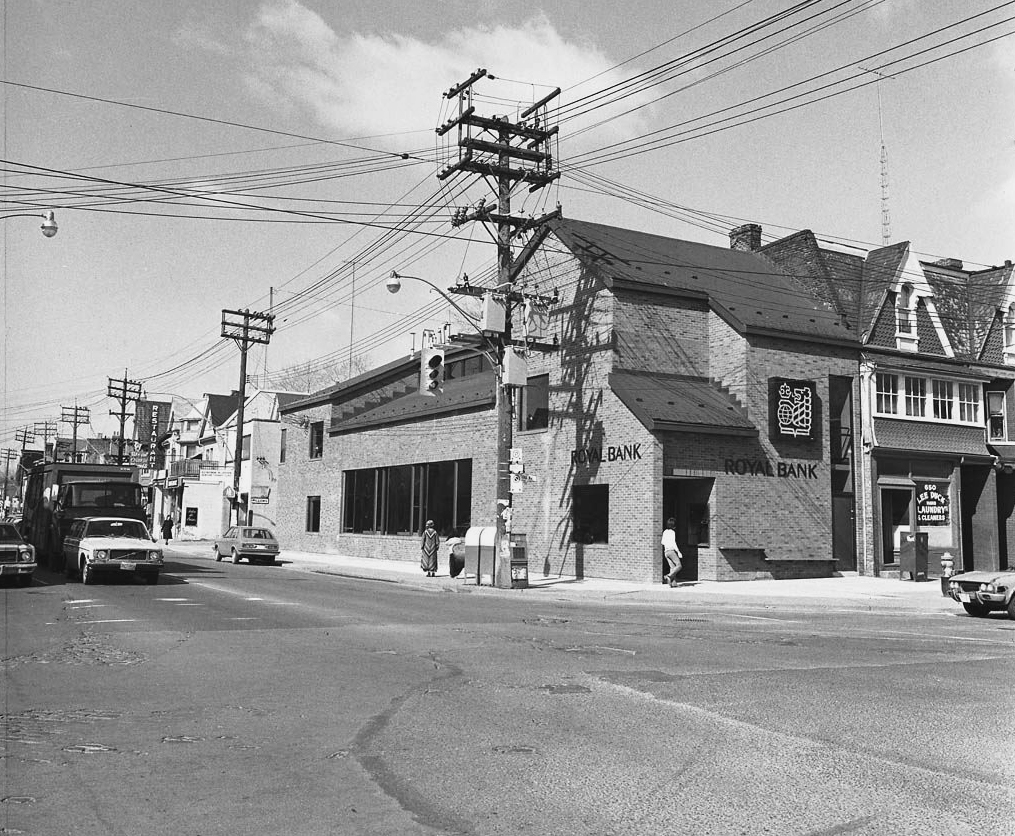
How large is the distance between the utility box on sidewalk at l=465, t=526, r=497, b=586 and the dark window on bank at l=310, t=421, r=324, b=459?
811 inches

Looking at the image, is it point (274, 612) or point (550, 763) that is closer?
point (550, 763)

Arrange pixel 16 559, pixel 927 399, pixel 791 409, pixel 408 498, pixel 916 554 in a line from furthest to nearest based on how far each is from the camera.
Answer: pixel 408 498 < pixel 927 399 < pixel 791 409 < pixel 916 554 < pixel 16 559

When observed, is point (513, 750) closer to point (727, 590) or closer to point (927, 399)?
point (727, 590)

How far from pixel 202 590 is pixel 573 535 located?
1050cm

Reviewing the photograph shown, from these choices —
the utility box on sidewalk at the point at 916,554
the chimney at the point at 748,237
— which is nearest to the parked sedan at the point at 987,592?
the utility box on sidewalk at the point at 916,554

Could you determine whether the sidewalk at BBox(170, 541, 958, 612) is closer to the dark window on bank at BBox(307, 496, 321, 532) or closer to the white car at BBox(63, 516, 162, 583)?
the white car at BBox(63, 516, 162, 583)

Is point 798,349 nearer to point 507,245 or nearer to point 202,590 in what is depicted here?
point 507,245

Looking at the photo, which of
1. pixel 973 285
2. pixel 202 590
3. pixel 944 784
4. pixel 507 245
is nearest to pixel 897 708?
pixel 944 784

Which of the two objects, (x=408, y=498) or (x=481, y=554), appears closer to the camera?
(x=481, y=554)

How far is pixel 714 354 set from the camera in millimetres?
27281

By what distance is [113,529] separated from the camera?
69.9ft

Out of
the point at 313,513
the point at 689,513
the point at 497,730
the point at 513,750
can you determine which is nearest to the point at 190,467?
the point at 313,513

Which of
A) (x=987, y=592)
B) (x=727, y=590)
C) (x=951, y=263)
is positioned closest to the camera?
(x=987, y=592)

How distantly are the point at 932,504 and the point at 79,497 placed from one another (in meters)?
24.8
